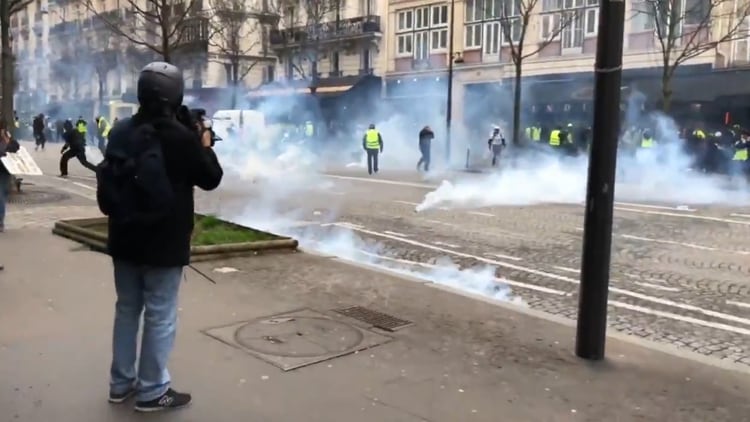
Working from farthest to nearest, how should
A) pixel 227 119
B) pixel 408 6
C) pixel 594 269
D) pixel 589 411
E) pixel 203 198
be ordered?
pixel 408 6, pixel 227 119, pixel 203 198, pixel 594 269, pixel 589 411

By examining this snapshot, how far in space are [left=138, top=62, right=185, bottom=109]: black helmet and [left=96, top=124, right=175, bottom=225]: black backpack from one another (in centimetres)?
13

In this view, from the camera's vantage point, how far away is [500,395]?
13.8 feet

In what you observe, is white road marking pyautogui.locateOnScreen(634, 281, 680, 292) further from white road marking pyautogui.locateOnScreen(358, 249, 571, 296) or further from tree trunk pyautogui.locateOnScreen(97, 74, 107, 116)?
tree trunk pyautogui.locateOnScreen(97, 74, 107, 116)

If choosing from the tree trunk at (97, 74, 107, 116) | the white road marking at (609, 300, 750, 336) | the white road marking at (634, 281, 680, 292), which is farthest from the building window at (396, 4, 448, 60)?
the white road marking at (609, 300, 750, 336)

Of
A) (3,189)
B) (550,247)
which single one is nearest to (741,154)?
(550,247)

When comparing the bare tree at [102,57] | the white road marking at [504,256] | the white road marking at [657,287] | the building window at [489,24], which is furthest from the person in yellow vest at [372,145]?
the bare tree at [102,57]

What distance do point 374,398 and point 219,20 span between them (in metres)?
40.3

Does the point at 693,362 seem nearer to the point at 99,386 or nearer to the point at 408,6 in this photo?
the point at 99,386

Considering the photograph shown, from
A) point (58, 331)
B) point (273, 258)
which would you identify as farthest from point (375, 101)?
point (58, 331)

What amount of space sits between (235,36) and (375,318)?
37.0 metres

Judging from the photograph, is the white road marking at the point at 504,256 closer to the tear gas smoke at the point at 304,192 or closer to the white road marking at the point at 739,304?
the tear gas smoke at the point at 304,192

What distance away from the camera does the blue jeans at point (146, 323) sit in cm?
370

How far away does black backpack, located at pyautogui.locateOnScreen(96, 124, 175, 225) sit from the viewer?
3.51m

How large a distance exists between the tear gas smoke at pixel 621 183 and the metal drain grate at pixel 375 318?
322 inches
